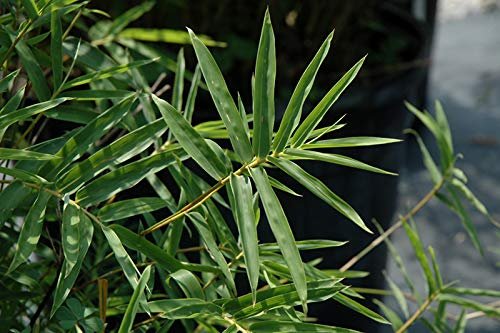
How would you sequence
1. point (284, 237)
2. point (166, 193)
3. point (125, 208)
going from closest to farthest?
point (284, 237)
point (125, 208)
point (166, 193)

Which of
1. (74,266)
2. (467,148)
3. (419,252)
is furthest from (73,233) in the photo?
(467,148)

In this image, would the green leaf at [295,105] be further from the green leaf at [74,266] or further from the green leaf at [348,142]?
the green leaf at [74,266]

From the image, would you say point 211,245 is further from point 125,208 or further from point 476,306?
point 476,306

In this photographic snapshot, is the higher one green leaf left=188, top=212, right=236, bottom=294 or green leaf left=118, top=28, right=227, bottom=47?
green leaf left=118, top=28, right=227, bottom=47

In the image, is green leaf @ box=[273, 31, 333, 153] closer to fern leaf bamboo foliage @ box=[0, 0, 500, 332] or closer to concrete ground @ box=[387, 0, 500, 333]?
fern leaf bamboo foliage @ box=[0, 0, 500, 332]

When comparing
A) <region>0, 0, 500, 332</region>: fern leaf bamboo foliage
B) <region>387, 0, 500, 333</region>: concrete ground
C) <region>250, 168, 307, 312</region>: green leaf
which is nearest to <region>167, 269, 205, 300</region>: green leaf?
<region>0, 0, 500, 332</region>: fern leaf bamboo foliage

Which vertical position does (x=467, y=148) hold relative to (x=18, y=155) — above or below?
below

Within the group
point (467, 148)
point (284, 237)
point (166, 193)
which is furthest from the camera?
point (467, 148)
